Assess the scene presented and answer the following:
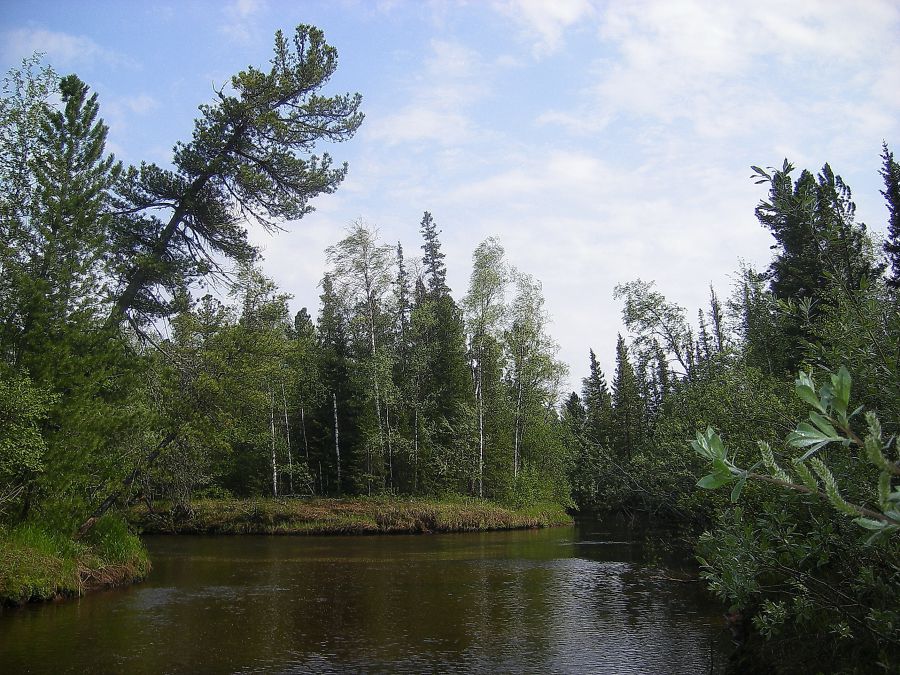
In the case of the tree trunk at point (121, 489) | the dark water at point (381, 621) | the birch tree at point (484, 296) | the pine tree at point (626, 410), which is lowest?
the dark water at point (381, 621)

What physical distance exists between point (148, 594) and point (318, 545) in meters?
12.8

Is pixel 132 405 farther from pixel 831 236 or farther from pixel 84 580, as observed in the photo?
pixel 831 236

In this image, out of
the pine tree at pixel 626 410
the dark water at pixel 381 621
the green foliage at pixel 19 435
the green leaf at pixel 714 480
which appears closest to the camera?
the green leaf at pixel 714 480

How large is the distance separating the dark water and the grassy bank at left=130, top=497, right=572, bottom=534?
11758 millimetres

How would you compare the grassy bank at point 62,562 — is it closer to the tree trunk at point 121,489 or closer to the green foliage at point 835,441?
the tree trunk at point 121,489

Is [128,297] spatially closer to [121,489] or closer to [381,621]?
[121,489]

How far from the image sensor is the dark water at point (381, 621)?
9398 mm

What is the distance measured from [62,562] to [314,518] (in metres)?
20.1

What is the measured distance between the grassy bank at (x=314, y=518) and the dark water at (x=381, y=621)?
1176cm

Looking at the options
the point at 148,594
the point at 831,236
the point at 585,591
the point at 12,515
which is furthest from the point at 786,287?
the point at 12,515

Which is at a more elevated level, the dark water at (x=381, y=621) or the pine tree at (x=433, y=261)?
the pine tree at (x=433, y=261)

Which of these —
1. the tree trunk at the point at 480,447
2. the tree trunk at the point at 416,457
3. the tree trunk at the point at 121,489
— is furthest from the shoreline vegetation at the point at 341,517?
the tree trunk at the point at 121,489

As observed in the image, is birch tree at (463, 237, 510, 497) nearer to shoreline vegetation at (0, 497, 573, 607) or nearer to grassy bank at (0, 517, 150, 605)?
shoreline vegetation at (0, 497, 573, 607)

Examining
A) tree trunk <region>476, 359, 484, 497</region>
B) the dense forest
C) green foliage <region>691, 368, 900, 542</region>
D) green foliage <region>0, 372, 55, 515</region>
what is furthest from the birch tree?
green foliage <region>691, 368, 900, 542</region>
